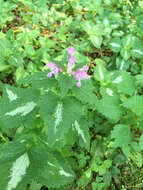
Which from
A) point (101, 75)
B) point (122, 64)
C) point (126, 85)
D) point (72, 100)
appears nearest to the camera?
point (72, 100)

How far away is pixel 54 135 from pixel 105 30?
1965 millimetres

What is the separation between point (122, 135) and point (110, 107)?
0.26 meters

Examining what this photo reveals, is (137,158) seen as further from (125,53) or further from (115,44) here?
(115,44)

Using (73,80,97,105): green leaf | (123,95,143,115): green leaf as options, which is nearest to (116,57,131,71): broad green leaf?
(123,95,143,115): green leaf

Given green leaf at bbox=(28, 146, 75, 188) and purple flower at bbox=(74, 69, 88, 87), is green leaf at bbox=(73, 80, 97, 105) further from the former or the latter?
green leaf at bbox=(28, 146, 75, 188)

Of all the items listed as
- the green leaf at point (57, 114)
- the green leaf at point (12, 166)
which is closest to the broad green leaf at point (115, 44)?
the green leaf at point (57, 114)

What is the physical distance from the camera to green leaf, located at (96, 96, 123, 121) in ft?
6.24

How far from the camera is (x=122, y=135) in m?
1.88

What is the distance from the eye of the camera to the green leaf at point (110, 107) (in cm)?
190

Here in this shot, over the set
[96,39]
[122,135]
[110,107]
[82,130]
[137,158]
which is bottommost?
[137,158]

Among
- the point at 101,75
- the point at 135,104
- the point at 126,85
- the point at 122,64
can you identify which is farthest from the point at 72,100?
the point at 122,64

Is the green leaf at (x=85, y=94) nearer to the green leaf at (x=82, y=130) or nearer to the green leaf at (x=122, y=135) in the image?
the green leaf at (x=82, y=130)

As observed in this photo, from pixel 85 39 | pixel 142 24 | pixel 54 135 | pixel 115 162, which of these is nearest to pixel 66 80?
pixel 54 135

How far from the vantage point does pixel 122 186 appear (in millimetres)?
1961
